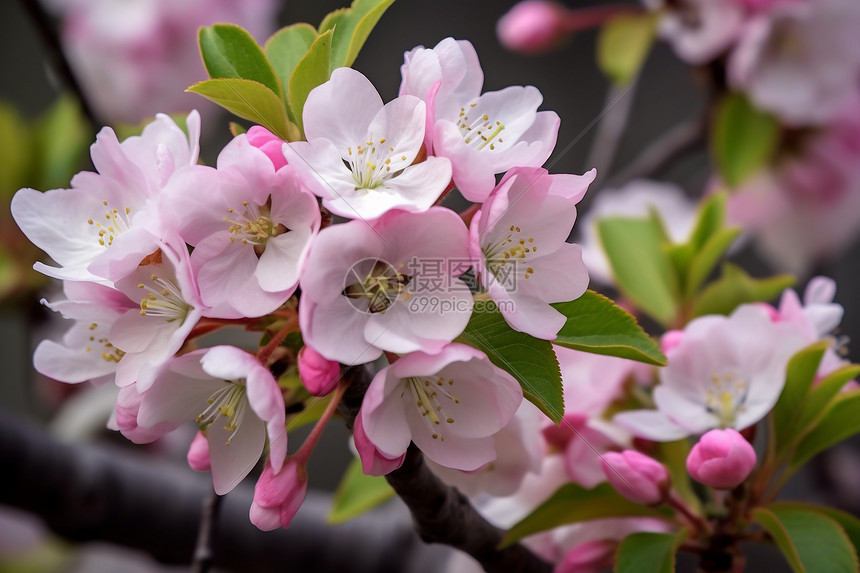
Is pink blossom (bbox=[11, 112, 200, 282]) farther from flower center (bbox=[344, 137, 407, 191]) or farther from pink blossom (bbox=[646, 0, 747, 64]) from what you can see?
pink blossom (bbox=[646, 0, 747, 64])

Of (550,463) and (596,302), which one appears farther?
(550,463)

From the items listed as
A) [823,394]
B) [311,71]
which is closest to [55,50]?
[311,71]

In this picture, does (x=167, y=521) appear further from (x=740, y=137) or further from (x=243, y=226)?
(x=740, y=137)

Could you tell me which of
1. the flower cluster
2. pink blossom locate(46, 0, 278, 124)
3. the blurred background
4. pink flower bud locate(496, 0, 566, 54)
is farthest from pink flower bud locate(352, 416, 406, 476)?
pink blossom locate(46, 0, 278, 124)

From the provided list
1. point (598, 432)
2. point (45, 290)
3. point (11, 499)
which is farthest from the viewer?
point (45, 290)

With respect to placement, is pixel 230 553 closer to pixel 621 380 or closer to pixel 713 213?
pixel 621 380

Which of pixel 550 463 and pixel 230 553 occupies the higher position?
pixel 550 463

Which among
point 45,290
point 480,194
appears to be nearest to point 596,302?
point 480,194
